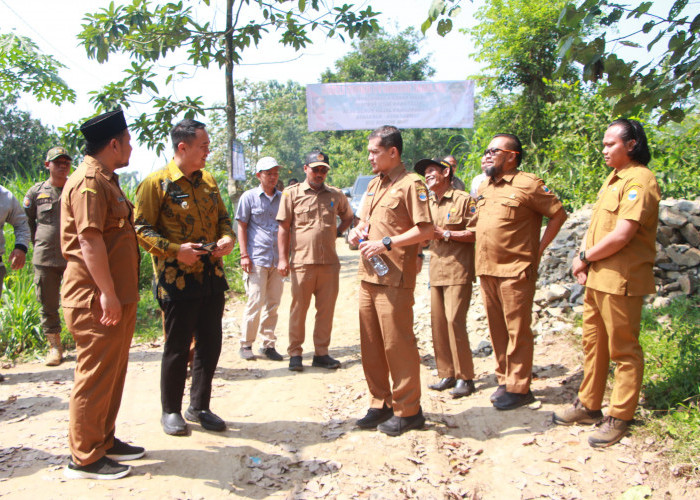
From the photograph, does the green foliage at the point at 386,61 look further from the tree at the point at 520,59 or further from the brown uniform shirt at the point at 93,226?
the brown uniform shirt at the point at 93,226

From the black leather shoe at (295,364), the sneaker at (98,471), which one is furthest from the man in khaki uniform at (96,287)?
the black leather shoe at (295,364)

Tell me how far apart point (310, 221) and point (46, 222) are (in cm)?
279

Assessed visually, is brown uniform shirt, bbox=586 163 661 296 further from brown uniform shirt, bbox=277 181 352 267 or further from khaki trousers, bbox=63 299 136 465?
khaki trousers, bbox=63 299 136 465

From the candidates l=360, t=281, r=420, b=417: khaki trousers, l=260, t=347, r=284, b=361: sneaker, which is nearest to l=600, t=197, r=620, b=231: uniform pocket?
l=360, t=281, r=420, b=417: khaki trousers

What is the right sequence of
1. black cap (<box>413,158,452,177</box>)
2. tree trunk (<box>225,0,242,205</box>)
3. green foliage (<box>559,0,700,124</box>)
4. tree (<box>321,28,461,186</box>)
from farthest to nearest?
tree (<box>321,28,461,186</box>)
tree trunk (<box>225,0,242,205</box>)
black cap (<box>413,158,452,177</box>)
green foliage (<box>559,0,700,124</box>)

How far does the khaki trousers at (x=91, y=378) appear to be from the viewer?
3084 millimetres

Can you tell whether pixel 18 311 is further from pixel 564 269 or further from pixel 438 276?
pixel 564 269

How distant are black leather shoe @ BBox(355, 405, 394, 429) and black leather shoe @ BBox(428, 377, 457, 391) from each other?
859 mm

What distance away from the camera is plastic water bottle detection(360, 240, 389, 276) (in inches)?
148

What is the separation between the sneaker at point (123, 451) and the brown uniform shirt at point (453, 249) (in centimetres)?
273

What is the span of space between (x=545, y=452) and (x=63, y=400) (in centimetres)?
396

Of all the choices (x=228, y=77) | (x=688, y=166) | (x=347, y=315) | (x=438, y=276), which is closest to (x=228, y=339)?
(x=347, y=315)

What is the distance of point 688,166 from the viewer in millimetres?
7148

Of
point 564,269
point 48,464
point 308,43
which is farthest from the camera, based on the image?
point 308,43
